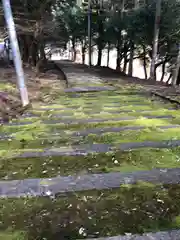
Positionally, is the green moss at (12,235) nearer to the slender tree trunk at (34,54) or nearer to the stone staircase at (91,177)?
the stone staircase at (91,177)

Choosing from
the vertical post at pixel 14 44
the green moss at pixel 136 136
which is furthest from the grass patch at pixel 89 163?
the vertical post at pixel 14 44

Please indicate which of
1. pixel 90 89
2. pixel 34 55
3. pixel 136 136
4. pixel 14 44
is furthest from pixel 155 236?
pixel 34 55

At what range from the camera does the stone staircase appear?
1.10 meters

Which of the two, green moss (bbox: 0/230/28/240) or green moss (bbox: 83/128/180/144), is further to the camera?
green moss (bbox: 83/128/180/144)

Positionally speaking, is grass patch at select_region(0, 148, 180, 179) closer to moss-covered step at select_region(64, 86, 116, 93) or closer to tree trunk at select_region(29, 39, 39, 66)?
moss-covered step at select_region(64, 86, 116, 93)

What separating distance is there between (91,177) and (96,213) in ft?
1.18

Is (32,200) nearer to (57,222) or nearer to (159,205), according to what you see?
(57,222)

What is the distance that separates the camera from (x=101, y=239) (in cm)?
101

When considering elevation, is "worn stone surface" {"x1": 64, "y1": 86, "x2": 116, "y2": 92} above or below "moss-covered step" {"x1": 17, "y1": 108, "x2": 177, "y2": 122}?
below

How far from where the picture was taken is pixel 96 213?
3.85 feet

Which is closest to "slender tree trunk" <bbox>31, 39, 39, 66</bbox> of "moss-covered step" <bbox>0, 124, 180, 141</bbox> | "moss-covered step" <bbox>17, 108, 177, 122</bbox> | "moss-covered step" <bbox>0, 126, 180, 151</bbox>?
"moss-covered step" <bbox>17, 108, 177, 122</bbox>

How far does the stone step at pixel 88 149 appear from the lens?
1.89 meters

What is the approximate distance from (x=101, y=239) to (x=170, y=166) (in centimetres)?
85

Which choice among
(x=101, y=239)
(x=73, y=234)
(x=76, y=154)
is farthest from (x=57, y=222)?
(x=76, y=154)
